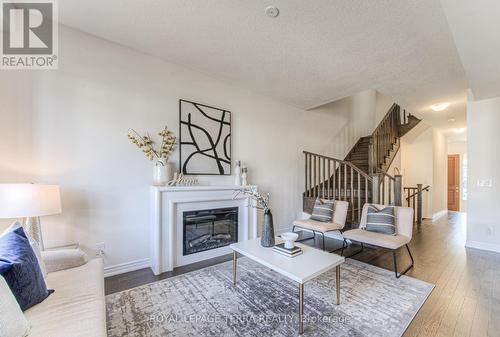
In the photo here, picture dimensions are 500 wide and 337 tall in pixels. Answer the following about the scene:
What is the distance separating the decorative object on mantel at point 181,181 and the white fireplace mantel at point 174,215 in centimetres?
13

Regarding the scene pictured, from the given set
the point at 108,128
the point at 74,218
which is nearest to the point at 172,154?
the point at 108,128

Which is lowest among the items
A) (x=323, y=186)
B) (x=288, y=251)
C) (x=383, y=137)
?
(x=288, y=251)

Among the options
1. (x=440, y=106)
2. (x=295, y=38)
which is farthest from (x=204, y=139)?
(x=440, y=106)

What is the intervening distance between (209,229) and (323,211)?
5.98ft

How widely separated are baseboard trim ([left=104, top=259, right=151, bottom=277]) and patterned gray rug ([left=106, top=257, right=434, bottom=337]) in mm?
513

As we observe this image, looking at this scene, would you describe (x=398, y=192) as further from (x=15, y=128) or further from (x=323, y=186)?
(x=15, y=128)

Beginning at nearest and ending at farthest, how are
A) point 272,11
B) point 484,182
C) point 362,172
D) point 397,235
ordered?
point 272,11 < point 397,235 < point 484,182 < point 362,172

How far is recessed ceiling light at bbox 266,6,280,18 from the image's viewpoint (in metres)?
2.08

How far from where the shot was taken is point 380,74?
3.23m

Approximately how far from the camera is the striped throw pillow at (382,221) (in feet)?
9.54

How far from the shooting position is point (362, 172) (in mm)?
3941

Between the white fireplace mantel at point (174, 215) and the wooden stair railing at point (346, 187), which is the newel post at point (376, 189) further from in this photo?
the white fireplace mantel at point (174, 215)

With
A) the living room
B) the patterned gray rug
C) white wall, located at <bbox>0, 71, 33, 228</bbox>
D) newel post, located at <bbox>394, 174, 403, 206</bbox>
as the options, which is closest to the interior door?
the living room

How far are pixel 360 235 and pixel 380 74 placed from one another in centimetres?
226
